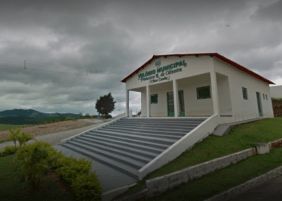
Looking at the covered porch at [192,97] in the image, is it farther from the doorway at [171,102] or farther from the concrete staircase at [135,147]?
the concrete staircase at [135,147]

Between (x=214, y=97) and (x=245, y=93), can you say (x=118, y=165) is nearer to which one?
(x=214, y=97)

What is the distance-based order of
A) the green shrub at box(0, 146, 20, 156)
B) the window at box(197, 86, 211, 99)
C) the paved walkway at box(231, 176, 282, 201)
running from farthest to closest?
the window at box(197, 86, 211, 99)
the green shrub at box(0, 146, 20, 156)
the paved walkway at box(231, 176, 282, 201)

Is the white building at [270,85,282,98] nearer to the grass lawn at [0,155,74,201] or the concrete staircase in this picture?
the concrete staircase

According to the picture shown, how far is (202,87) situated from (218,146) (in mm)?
7302

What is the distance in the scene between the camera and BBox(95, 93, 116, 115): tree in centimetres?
4066

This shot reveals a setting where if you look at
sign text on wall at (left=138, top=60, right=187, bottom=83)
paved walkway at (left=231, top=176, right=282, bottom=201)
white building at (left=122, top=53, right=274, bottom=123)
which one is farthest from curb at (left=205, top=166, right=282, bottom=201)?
sign text on wall at (left=138, top=60, right=187, bottom=83)

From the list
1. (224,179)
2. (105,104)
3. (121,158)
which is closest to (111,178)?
(121,158)

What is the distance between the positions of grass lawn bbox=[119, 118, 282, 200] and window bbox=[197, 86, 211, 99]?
3812 millimetres

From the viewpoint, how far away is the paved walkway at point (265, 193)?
4.06 metres

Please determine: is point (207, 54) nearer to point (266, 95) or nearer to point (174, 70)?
point (174, 70)

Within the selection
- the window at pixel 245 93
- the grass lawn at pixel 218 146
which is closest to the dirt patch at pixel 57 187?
the grass lawn at pixel 218 146

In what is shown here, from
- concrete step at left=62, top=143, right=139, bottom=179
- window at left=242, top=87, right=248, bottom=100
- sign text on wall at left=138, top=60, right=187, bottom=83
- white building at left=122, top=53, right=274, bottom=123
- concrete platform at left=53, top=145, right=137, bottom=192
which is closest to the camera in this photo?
concrete platform at left=53, top=145, right=137, bottom=192

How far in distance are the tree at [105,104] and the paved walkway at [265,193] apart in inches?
1506

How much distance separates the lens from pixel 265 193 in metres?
4.31
